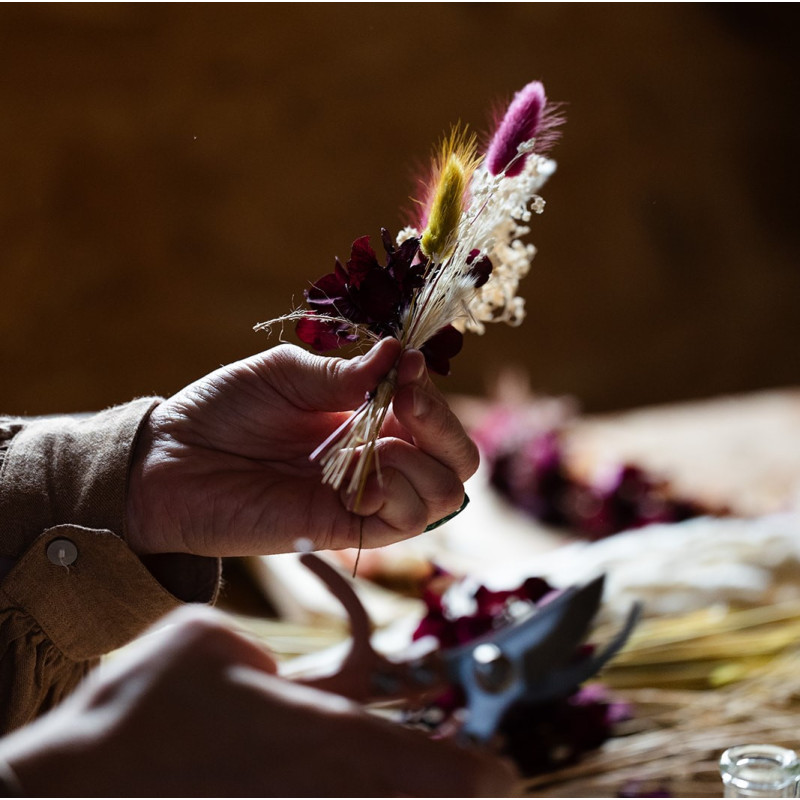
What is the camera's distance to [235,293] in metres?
3.29

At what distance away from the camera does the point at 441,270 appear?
2.11 feet

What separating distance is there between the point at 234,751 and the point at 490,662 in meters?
0.24

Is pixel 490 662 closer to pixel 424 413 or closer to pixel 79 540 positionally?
pixel 424 413

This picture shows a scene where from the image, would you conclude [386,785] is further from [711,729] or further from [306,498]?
[711,729]

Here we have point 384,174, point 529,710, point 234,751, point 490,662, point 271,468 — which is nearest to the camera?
point 234,751

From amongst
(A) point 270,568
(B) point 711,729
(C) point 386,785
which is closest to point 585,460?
(A) point 270,568

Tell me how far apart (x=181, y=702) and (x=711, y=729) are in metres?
0.71

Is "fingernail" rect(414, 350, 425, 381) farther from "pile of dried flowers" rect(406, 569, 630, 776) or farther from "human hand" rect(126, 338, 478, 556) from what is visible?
"pile of dried flowers" rect(406, 569, 630, 776)

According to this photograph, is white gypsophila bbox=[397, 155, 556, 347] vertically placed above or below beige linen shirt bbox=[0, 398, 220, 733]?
above

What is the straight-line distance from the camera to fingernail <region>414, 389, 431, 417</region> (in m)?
0.62

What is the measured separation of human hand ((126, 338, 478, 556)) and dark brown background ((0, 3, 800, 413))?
4.38 ft

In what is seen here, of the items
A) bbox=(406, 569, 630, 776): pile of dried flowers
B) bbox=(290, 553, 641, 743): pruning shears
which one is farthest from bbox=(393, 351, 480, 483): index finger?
bbox=(406, 569, 630, 776): pile of dried flowers

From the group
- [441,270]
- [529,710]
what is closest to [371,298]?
[441,270]

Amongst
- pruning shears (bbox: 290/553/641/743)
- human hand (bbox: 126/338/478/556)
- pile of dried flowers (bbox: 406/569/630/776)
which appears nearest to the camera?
pruning shears (bbox: 290/553/641/743)
